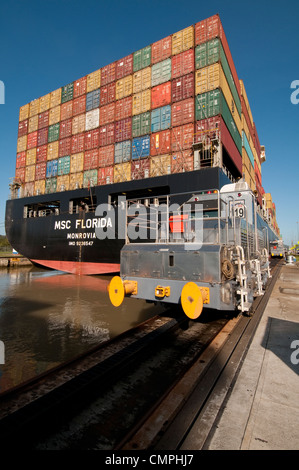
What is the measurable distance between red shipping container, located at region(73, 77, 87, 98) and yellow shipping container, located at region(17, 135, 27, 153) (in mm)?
7439

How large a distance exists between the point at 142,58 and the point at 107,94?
380cm

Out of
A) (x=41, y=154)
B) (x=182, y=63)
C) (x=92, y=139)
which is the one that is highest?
(x=182, y=63)

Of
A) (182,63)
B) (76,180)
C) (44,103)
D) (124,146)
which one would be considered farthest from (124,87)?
(44,103)

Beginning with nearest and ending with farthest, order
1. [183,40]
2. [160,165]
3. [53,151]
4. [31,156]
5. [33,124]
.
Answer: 1. [160,165]
2. [183,40]
3. [53,151]
4. [31,156]
5. [33,124]

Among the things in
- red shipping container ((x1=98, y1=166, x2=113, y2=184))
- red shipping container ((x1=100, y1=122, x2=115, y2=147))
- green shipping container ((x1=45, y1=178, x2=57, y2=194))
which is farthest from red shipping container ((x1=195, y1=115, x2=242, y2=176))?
green shipping container ((x1=45, y1=178, x2=57, y2=194))

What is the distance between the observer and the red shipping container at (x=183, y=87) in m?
15.2

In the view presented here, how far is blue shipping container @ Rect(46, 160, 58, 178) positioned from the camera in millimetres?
20766

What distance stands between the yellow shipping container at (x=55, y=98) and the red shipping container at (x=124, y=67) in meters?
7.20

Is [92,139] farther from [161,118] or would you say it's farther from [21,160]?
[21,160]

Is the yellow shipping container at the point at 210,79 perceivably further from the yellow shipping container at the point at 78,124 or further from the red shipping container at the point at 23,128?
the red shipping container at the point at 23,128

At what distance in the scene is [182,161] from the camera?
14164mm

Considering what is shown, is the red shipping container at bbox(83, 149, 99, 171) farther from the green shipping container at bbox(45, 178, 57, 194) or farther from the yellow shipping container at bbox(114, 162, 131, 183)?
the green shipping container at bbox(45, 178, 57, 194)

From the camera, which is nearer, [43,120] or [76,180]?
[76,180]

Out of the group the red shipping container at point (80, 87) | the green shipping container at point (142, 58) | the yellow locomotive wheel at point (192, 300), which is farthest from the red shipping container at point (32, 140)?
the yellow locomotive wheel at point (192, 300)
